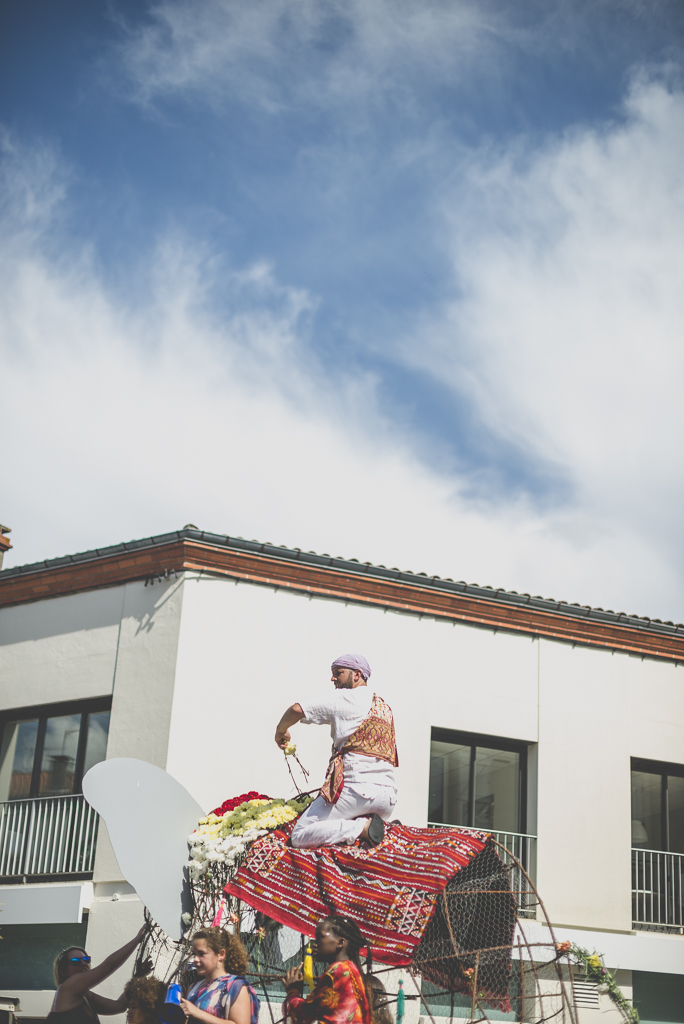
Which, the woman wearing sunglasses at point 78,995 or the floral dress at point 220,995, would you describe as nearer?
the floral dress at point 220,995

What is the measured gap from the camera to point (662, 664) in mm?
14945

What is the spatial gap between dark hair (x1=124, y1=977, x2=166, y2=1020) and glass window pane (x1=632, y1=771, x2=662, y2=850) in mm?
9738

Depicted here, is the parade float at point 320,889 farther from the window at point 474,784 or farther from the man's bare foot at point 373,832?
the window at point 474,784

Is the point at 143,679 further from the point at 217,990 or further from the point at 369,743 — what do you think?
the point at 217,990

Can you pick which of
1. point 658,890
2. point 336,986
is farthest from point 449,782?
point 336,986

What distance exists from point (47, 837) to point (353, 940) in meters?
7.57

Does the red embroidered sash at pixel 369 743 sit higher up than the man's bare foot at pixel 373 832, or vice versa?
the red embroidered sash at pixel 369 743

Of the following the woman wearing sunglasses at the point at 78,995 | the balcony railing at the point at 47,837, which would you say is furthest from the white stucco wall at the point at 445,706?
the woman wearing sunglasses at the point at 78,995

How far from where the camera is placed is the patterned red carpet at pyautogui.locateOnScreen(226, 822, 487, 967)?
6262 millimetres

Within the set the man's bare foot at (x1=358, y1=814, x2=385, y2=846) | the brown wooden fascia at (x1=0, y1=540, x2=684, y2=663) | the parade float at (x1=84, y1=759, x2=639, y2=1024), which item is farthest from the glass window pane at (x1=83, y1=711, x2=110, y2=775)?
the man's bare foot at (x1=358, y1=814, x2=385, y2=846)

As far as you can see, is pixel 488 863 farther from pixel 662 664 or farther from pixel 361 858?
pixel 662 664

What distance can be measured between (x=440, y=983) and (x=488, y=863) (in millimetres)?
848

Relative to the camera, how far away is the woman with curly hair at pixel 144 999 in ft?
20.0

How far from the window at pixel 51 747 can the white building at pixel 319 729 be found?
0.09 feet
